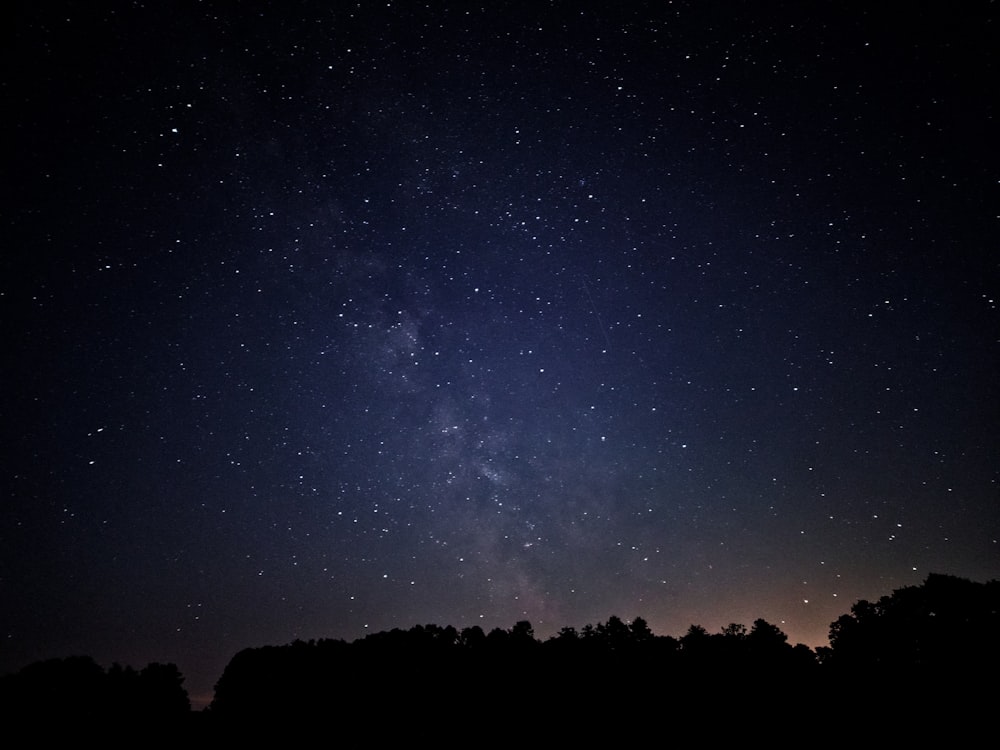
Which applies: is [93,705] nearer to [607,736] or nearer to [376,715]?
[376,715]

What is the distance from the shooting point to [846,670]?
915 inches

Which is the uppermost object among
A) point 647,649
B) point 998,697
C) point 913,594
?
point 913,594

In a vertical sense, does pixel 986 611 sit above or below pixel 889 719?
above

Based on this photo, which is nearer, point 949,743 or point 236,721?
point 949,743

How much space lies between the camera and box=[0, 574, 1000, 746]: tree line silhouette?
21.2m

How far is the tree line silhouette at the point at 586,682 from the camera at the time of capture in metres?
21.2

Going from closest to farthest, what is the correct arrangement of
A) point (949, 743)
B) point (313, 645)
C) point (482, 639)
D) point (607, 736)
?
point (949, 743) < point (607, 736) < point (482, 639) < point (313, 645)

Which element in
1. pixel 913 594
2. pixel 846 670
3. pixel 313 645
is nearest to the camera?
pixel 846 670

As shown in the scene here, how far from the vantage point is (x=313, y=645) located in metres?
35.8

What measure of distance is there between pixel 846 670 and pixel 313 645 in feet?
113

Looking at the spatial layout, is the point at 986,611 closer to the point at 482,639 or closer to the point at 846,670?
the point at 846,670

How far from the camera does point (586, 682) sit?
2628cm

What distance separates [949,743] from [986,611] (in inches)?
397

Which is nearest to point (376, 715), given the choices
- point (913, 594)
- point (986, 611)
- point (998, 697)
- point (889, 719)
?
point (889, 719)
